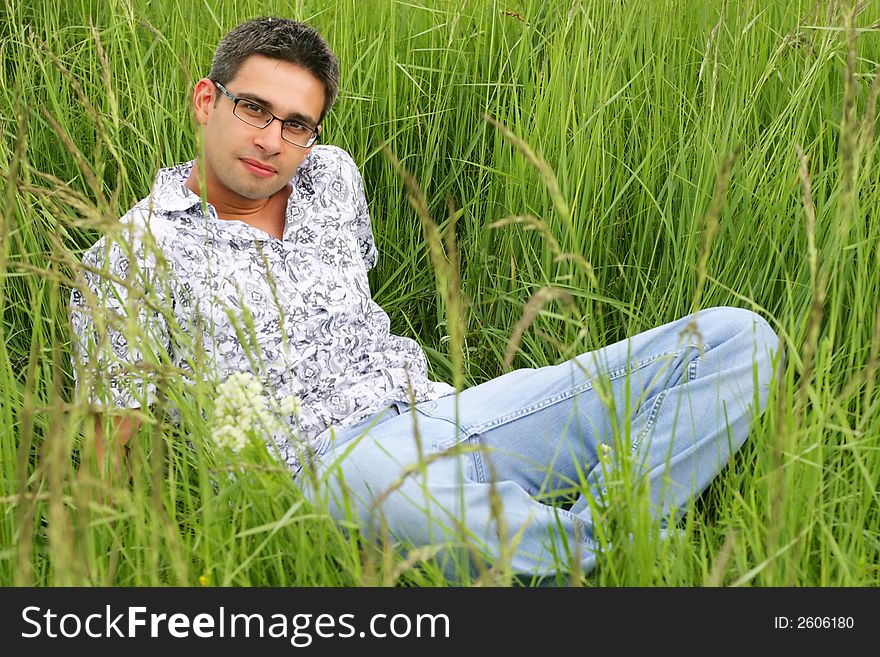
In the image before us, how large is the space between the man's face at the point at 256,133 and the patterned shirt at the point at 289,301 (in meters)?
0.10

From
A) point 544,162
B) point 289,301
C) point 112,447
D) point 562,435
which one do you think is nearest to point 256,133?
point 289,301

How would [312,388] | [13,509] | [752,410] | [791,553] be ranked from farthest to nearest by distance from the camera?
[312,388]
[752,410]
[13,509]
[791,553]

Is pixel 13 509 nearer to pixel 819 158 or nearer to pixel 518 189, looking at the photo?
pixel 518 189

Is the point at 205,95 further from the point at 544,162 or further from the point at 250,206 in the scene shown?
the point at 544,162

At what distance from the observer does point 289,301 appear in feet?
8.13

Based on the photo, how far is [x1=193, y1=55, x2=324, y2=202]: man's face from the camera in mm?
2514

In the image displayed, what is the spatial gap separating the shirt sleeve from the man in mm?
13

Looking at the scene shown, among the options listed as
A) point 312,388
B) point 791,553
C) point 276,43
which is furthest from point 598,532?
point 276,43

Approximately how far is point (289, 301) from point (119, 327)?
855 mm

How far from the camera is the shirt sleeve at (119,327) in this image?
1.70 meters

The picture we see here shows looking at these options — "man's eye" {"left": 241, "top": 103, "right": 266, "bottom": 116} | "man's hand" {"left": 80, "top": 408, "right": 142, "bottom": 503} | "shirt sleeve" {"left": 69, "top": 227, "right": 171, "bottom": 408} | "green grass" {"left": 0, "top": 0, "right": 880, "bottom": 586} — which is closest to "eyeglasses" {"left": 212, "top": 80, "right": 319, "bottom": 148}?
"man's eye" {"left": 241, "top": 103, "right": 266, "bottom": 116}

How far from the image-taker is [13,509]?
1.89 meters

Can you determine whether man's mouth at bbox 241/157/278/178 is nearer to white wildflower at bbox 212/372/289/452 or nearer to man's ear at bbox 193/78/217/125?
man's ear at bbox 193/78/217/125

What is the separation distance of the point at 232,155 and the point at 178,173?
179 millimetres
